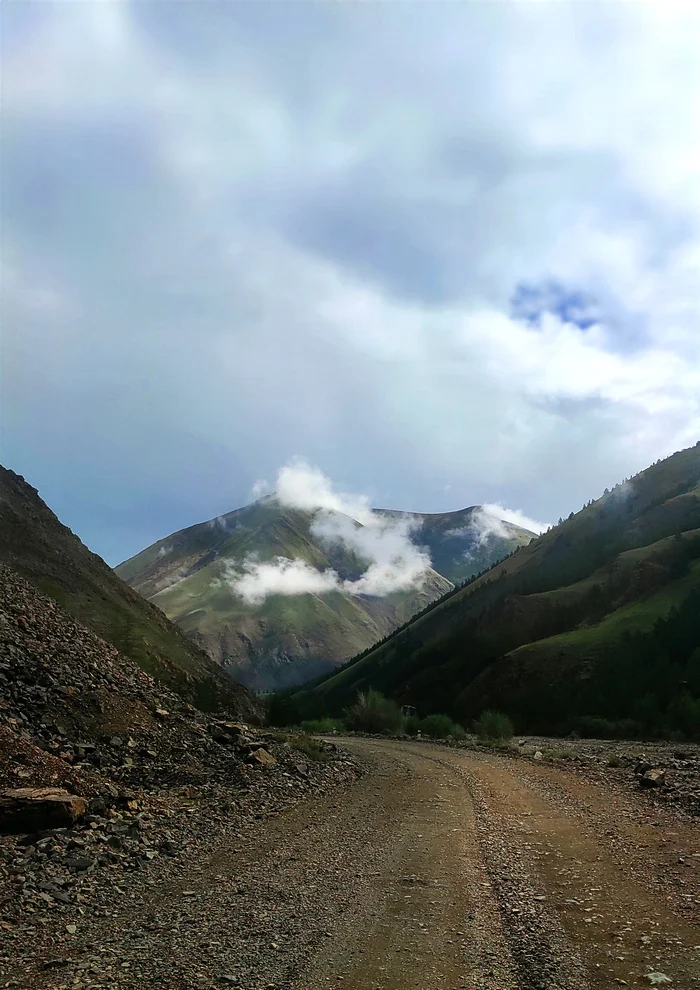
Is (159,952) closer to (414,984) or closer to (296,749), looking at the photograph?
(414,984)

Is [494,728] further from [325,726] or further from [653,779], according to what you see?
[653,779]

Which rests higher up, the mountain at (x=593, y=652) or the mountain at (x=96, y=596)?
the mountain at (x=96, y=596)

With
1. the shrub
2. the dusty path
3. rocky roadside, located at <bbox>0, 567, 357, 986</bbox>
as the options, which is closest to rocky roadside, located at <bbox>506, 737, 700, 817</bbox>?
the dusty path

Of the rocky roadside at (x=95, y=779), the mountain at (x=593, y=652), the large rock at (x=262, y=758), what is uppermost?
the rocky roadside at (x=95, y=779)

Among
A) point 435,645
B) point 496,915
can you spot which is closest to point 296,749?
point 496,915

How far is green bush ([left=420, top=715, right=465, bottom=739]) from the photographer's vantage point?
46013 mm

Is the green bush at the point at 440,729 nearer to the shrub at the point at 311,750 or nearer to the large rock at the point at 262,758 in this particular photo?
the shrub at the point at 311,750

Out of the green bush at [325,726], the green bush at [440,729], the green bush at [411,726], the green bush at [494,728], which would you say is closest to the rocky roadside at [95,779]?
the green bush at [440,729]

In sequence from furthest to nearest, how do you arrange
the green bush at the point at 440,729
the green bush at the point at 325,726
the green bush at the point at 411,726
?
1. the green bush at the point at 325,726
2. the green bush at the point at 411,726
3. the green bush at the point at 440,729

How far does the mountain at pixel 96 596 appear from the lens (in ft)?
221

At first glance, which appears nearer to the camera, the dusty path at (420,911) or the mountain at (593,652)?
the dusty path at (420,911)

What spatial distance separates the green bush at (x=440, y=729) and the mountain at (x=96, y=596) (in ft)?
72.1

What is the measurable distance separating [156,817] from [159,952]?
695cm

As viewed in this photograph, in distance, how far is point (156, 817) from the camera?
1409 cm
